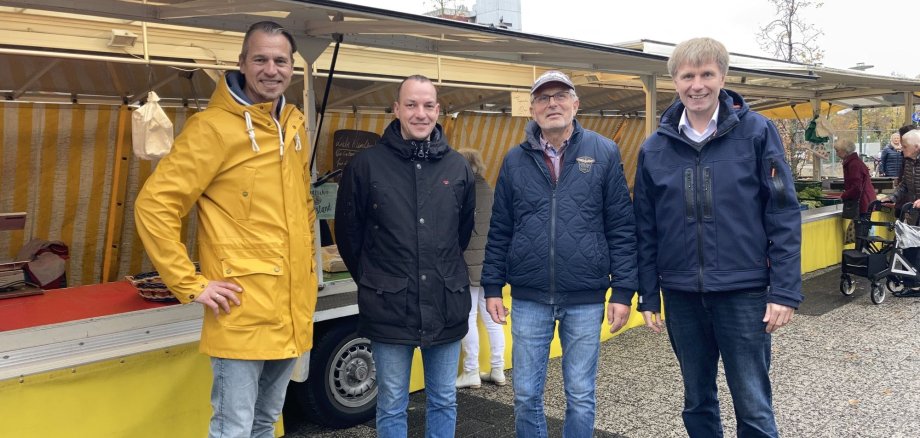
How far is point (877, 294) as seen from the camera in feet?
25.6

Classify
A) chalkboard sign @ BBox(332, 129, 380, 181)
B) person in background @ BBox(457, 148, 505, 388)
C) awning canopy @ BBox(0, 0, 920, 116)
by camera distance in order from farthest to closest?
chalkboard sign @ BBox(332, 129, 380, 181)
person in background @ BBox(457, 148, 505, 388)
awning canopy @ BBox(0, 0, 920, 116)

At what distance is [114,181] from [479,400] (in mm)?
4091

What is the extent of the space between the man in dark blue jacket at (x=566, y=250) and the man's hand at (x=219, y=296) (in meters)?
1.20

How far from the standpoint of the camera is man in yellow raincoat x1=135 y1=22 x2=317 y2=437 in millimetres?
2412

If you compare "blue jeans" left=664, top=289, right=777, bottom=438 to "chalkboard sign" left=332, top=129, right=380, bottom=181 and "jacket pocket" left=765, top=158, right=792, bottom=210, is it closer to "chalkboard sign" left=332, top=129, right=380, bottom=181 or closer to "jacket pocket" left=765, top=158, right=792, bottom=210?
"jacket pocket" left=765, top=158, right=792, bottom=210

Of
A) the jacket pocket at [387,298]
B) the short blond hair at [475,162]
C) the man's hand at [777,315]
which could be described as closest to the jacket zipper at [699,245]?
the man's hand at [777,315]

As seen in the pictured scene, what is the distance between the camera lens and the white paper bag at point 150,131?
363cm

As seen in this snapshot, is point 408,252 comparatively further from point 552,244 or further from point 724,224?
point 724,224

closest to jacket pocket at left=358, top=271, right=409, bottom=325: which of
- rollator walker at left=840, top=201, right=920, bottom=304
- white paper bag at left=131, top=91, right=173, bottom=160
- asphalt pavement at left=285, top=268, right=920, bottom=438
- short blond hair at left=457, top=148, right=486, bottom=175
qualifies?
white paper bag at left=131, top=91, right=173, bottom=160

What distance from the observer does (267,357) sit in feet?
8.28

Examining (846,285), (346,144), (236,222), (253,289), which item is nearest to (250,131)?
(236,222)

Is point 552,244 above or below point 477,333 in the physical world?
above

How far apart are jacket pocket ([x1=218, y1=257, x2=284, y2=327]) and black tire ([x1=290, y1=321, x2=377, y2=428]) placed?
1815 millimetres

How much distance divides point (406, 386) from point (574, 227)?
985 mm
